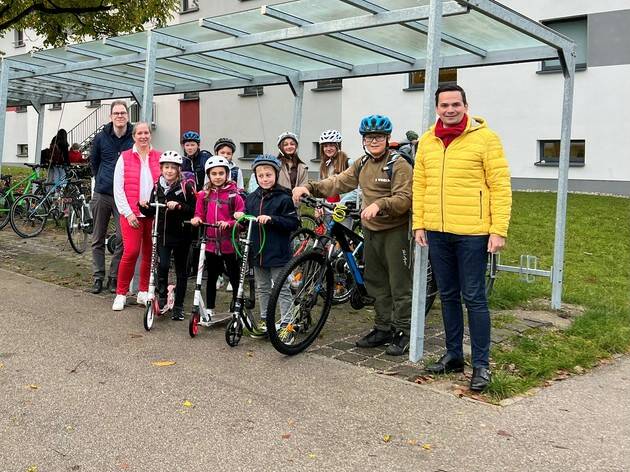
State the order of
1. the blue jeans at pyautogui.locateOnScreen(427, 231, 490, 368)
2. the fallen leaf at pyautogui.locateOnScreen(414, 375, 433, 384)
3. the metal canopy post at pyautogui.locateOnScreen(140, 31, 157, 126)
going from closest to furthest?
the blue jeans at pyautogui.locateOnScreen(427, 231, 490, 368), the fallen leaf at pyautogui.locateOnScreen(414, 375, 433, 384), the metal canopy post at pyautogui.locateOnScreen(140, 31, 157, 126)

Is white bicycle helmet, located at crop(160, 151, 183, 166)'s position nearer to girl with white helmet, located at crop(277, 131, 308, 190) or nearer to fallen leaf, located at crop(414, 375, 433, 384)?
girl with white helmet, located at crop(277, 131, 308, 190)

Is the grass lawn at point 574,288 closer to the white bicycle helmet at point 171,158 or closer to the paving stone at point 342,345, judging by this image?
the paving stone at point 342,345

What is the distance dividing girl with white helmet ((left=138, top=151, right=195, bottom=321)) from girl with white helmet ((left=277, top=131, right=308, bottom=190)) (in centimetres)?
107

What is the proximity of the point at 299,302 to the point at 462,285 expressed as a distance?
4.25 feet

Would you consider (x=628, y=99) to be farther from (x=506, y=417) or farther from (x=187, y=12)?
(x=187, y=12)

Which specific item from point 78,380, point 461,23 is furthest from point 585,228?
point 78,380

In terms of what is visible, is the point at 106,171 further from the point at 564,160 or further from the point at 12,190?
the point at 12,190

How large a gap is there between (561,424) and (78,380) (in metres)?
3.06

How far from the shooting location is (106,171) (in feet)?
23.7

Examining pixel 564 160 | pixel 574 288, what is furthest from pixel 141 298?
pixel 574 288

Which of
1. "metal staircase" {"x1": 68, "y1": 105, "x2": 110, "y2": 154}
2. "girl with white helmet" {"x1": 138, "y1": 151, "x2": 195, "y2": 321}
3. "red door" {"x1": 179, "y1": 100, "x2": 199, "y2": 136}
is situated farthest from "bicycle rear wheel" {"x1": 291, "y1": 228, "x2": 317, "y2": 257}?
"metal staircase" {"x1": 68, "y1": 105, "x2": 110, "y2": 154}

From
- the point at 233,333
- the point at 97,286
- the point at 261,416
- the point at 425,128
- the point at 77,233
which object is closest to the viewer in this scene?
the point at 261,416

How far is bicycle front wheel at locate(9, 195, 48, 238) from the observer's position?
11.7m

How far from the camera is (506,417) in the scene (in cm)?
400
